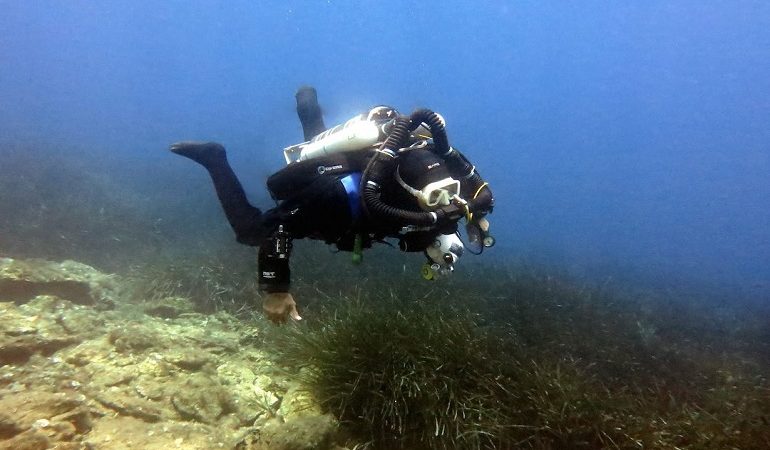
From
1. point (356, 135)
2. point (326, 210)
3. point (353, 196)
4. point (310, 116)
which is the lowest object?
point (326, 210)

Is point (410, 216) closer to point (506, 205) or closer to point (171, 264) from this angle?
point (171, 264)

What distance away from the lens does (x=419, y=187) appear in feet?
13.1

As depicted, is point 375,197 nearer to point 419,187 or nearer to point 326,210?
point 419,187

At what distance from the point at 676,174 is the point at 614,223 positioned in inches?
2795

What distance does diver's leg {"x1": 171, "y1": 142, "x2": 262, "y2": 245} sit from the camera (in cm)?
505

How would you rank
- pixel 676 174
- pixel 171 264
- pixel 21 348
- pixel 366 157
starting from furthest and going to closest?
pixel 676 174 < pixel 171 264 < pixel 21 348 < pixel 366 157

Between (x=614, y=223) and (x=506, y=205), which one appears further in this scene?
(x=614, y=223)

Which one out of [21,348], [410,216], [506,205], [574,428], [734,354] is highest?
[410,216]

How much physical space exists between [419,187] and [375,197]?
54 centimetres

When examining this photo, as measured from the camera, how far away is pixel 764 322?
1241 cm

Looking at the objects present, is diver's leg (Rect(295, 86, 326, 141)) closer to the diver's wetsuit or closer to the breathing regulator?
the breathing regulator

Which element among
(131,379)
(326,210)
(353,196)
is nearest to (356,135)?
(353,196)

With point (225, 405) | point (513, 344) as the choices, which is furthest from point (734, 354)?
point (225, 405)

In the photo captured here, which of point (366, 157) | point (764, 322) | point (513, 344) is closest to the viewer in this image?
point (366, 157)
